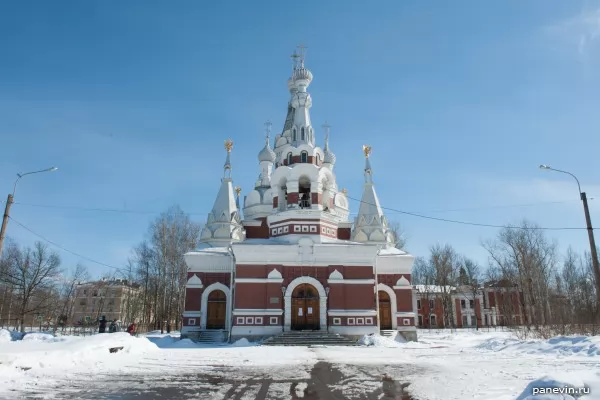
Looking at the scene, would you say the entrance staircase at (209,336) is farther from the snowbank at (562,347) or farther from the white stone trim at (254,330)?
the snowbank at (562,347)

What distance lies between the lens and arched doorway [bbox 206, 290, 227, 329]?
27281mm

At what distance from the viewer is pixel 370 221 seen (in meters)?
30.4

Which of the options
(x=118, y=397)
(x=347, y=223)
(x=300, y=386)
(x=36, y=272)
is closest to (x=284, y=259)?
(x=347, y=223)

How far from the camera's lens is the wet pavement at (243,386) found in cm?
798

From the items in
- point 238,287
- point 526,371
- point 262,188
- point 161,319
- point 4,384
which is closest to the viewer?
point 4,384

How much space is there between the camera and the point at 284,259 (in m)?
25.0

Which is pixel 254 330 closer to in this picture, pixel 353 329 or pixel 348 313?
pixel 348 313

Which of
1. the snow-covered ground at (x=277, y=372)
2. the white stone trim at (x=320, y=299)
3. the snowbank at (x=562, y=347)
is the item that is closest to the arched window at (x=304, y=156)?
the white stone trim at (x=320, y=299)

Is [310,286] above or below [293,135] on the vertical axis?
below

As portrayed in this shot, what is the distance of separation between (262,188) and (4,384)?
26.1 meters

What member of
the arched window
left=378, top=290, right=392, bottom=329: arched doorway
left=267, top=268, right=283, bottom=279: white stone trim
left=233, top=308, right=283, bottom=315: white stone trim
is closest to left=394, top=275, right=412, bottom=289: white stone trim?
left=378, top=290, right=392, bottom=329: arched doorway

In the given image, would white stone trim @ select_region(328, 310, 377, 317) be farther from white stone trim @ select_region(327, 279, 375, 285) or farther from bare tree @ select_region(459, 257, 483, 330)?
bare tree @ select_region(459, 257, 483, 330)

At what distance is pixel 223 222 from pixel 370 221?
10.7 meters

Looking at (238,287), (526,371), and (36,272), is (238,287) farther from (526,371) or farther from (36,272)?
(36,272)
